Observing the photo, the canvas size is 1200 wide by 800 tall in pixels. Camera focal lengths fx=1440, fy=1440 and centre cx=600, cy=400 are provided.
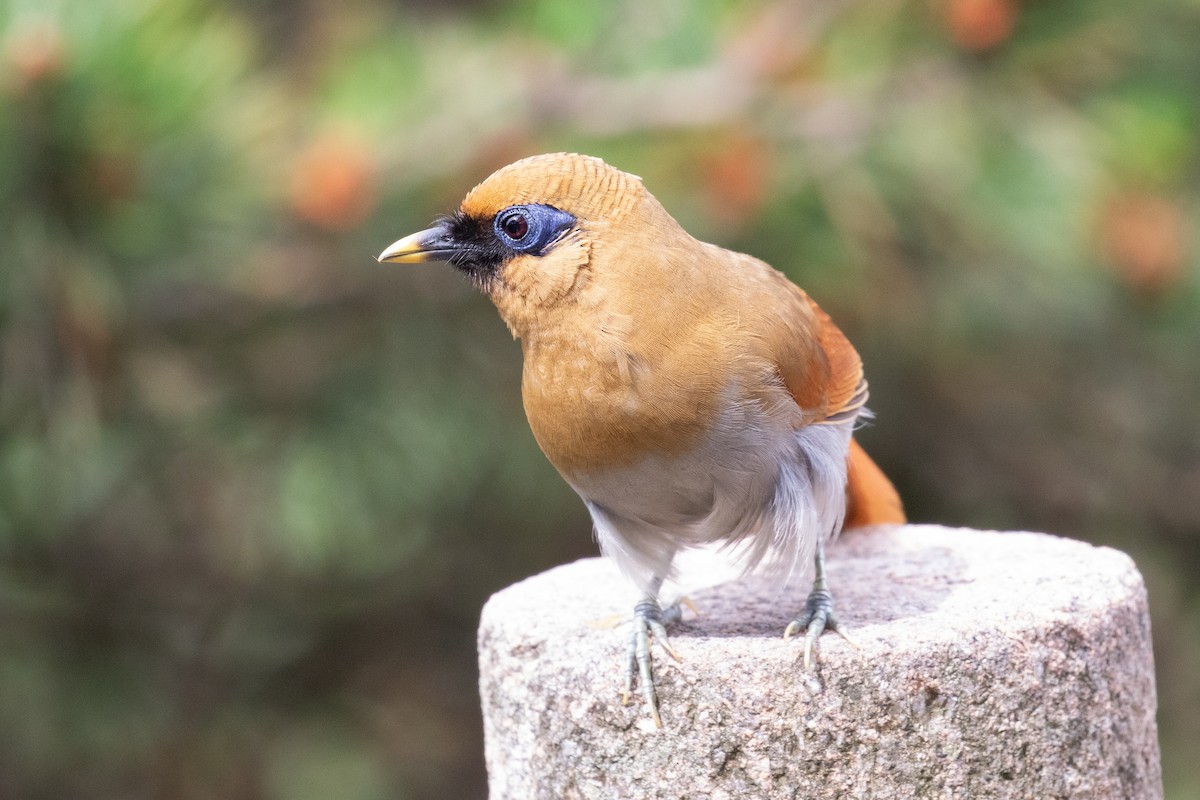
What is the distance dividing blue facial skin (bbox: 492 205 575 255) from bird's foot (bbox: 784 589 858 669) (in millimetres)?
903

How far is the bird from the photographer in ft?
9.31

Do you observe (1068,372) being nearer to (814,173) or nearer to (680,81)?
(814,173)

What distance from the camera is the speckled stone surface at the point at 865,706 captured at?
8.52 feet

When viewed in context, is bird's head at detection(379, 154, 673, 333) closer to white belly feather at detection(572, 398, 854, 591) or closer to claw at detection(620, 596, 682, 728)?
white belly feather at detection(572, 398, 854, 591)

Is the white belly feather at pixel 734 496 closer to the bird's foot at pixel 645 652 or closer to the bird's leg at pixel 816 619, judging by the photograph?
the bird's leg at pixel 816 619

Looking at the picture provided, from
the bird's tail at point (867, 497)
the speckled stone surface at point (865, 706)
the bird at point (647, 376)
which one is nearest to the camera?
the speckled stone surface at point (865, 706)

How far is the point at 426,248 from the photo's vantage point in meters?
3.07

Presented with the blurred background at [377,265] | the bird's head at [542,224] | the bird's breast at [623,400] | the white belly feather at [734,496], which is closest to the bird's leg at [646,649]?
the white belly feather at [734,496]

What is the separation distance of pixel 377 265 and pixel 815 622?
2.20 meters

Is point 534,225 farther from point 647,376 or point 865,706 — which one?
point 865,706

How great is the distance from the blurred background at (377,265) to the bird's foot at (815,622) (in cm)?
Answer: 183

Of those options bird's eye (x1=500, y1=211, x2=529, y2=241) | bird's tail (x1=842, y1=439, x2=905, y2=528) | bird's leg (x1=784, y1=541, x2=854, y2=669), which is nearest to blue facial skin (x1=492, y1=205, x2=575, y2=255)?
bird's eye (x1=500, y1=211, x2=529, y2=241)

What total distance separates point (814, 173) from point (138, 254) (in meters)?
2.09

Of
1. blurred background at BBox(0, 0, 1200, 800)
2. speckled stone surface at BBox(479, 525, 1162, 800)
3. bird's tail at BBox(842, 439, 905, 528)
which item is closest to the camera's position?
speckled stone surface at BBox(479, 525, 1162, 800)
